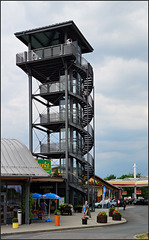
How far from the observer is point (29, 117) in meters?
45.1

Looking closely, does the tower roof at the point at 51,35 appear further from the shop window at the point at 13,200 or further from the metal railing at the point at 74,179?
the shop window at the point at 13,200

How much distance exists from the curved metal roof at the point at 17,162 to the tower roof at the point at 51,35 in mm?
19426

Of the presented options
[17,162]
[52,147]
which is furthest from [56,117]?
[17,162]

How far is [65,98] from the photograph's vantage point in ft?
139

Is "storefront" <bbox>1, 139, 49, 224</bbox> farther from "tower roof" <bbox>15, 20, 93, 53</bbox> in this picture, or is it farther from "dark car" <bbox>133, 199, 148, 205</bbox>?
"dark car" <bbox>133, 199, 148, 205</bbox>

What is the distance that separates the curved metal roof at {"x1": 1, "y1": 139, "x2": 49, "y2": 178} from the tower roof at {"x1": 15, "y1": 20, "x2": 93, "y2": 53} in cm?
1943

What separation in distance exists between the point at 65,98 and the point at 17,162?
16.5 m

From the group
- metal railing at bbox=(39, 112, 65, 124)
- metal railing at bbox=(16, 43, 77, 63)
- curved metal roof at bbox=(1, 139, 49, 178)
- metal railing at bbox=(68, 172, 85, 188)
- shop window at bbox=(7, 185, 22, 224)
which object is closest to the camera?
curved metal roof at bbox=(1, 139, 49, 178)

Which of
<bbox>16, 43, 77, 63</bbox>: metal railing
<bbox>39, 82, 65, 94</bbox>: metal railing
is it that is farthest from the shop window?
<bbox>16, 43, 77, 63</bbox>: metal railing

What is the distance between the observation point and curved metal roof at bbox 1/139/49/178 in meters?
25.8

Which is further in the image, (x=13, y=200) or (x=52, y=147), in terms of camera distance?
(x=52, y=147)

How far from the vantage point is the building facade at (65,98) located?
42844 millimetres

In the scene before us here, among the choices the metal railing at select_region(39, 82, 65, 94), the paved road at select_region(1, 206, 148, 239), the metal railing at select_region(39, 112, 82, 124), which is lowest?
the paved road at select_region(1, 206, 148, 239)

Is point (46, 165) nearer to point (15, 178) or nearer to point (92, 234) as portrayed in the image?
point (15, 178)
